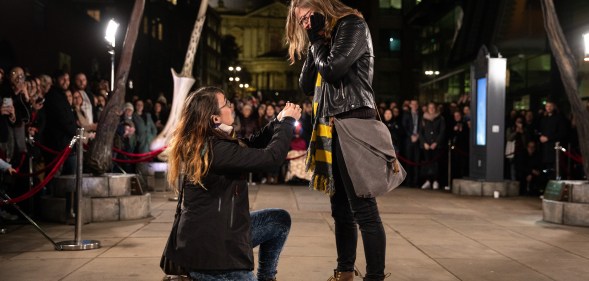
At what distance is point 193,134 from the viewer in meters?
3.69

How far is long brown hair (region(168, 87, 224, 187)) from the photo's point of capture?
143 inches

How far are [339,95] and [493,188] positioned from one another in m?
9.95

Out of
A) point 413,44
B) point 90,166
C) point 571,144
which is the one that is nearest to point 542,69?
point 571,144

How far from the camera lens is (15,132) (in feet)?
30.1

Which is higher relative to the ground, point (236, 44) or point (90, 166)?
point (236, 44)

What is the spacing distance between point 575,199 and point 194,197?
723 centimetres

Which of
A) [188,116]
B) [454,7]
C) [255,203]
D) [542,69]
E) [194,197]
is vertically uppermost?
[454,7]

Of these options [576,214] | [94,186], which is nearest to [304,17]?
[94,186]

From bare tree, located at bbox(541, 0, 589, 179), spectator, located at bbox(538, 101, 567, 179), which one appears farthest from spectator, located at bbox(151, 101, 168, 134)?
bare tree, located at bbox(541, 0, 589, 179)

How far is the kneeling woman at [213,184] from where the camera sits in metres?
3.57

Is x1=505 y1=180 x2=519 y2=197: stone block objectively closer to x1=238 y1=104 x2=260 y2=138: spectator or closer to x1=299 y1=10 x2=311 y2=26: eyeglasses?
x1=238 y1=104 x2=260 y2=138: spectator

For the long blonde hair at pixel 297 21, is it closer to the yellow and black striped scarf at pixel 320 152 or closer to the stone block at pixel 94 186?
the yellow and black striped scarf at pixel 320 152

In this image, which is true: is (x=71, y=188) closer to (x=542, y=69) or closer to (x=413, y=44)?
(x=542, y=69)

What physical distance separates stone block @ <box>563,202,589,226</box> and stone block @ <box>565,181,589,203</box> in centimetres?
20
